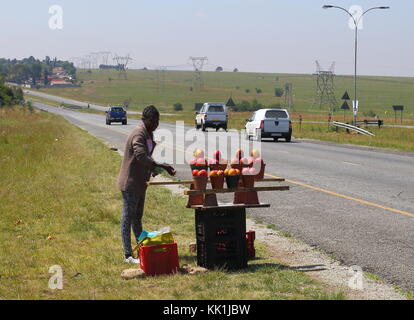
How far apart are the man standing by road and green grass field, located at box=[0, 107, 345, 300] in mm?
511

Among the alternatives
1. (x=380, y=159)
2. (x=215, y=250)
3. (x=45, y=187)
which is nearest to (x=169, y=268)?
(x=215, y=250)

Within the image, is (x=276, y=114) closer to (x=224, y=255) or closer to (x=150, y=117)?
(x=150, y=117)

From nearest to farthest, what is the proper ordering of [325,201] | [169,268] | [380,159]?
[169,268] → [325,201] → [380,159]

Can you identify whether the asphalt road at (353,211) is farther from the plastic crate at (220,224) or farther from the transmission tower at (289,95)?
the transmission tower at (289,95)

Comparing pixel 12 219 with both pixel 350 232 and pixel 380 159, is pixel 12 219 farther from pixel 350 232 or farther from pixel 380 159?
pixel 380 159

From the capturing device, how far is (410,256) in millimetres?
9398

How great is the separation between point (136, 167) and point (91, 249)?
1.51 meters

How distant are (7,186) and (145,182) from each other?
8808mm

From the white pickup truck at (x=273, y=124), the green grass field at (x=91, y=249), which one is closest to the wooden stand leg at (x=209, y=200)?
the green grass field at (x=91, y=249)

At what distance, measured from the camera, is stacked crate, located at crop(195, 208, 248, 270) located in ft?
27.3

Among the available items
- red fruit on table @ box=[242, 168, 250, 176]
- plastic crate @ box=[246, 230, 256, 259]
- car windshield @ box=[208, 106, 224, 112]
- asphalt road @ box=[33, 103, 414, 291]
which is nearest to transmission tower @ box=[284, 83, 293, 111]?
car windshield @ box=[208, 106, 224, 112]

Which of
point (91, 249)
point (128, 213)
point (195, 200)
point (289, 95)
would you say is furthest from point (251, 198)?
point (289, 95)

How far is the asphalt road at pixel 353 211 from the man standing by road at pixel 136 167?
256 cm

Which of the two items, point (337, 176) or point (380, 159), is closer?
point (337, 176)
